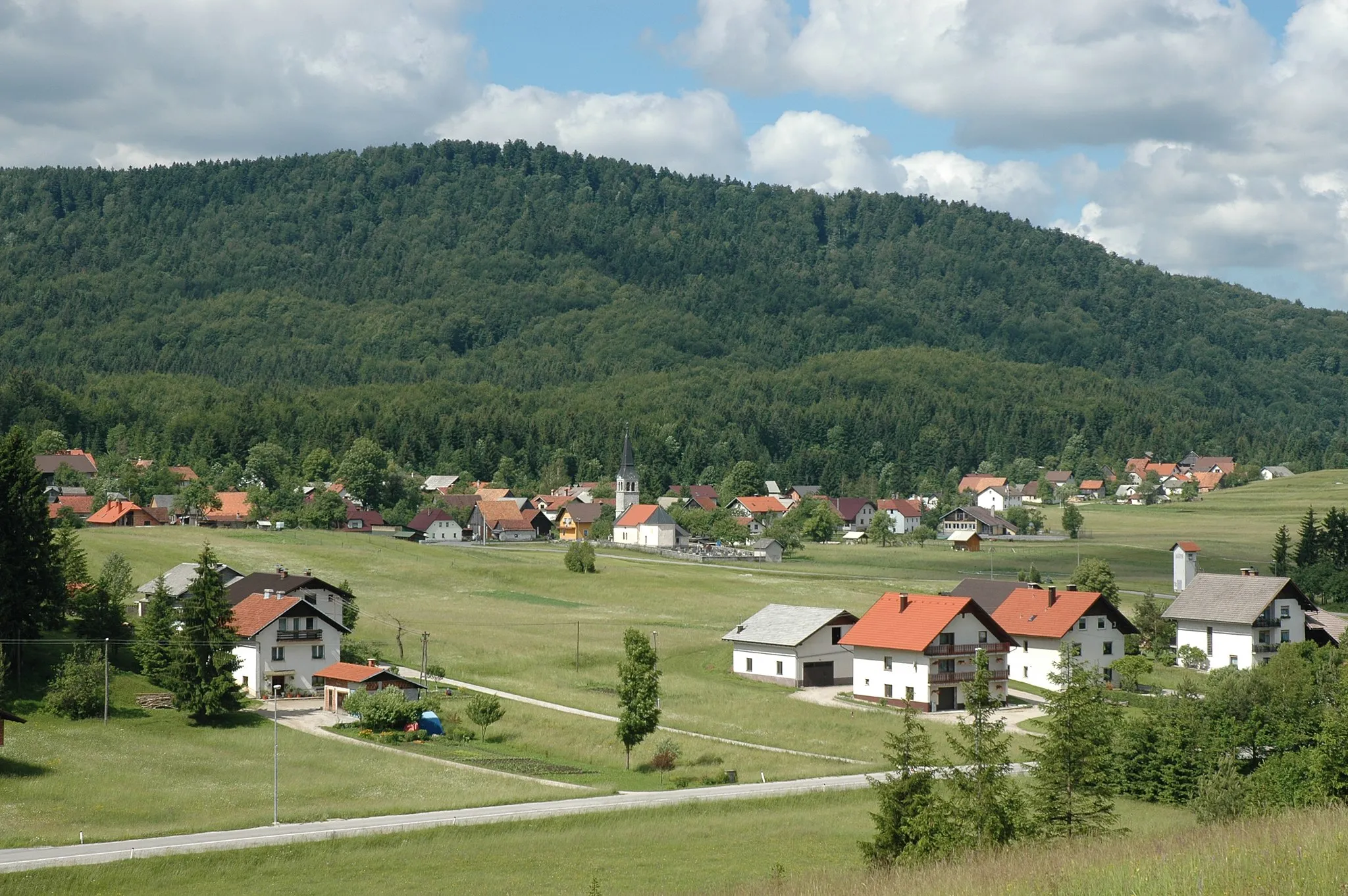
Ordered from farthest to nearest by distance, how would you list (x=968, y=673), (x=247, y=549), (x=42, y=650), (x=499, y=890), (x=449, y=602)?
1. (x=247, y=549)
2. (x=449, y=602)
3. (x=968, y=673)
4. (x=42, y=650)
5. (x=499, y=890)

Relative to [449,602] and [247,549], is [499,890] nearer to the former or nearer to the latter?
[449,602]

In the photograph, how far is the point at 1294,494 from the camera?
607ft

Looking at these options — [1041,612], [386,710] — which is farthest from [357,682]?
[1041,612]

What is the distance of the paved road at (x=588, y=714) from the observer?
4886 cm

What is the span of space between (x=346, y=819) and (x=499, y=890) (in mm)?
9108

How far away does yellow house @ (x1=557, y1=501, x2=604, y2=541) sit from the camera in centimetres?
16175

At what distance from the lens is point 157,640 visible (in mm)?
55719

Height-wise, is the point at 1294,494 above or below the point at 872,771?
above

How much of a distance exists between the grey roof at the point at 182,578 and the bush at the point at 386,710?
1583 cm

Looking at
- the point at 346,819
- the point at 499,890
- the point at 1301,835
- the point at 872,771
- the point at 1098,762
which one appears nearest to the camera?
the point at 1301,835

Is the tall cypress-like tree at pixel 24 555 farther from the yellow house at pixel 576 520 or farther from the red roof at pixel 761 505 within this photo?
the red roof at pixel 761 505

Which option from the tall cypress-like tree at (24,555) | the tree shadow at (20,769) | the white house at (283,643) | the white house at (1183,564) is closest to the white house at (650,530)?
the white house at (1183,564)

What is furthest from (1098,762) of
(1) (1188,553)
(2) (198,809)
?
(1) (1188,553)

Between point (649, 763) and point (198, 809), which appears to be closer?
point (198, 809)
